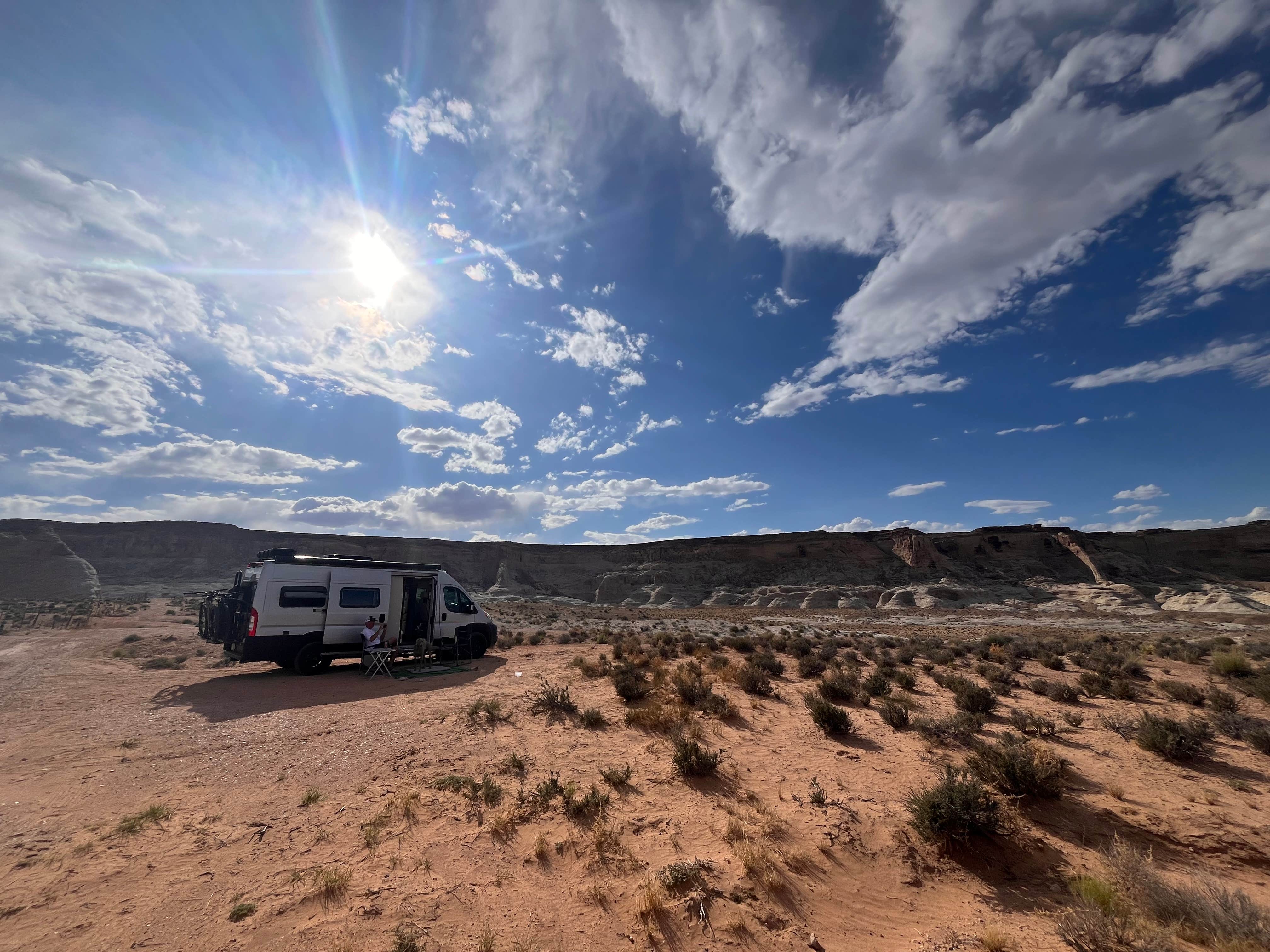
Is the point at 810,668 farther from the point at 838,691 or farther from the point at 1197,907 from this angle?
the point at 1197,907

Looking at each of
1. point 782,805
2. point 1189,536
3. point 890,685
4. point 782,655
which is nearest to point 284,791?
point 782,805

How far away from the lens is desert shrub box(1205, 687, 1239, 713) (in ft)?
27.3

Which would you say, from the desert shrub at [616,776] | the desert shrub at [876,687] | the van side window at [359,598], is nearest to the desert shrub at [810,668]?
the desert shrub at [876,687]

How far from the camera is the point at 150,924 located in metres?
3.52

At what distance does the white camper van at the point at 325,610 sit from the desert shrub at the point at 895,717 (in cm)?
1100

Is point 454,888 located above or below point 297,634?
below

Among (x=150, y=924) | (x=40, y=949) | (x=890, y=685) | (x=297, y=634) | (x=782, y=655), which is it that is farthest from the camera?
(x=782, y=655)

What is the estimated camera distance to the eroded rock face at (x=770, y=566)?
46031mm

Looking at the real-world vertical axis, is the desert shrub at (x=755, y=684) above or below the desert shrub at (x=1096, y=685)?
above

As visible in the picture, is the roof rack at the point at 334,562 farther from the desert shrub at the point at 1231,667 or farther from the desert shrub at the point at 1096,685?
the desert shrub at the point at 1231,667

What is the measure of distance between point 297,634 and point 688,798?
11.0 metres

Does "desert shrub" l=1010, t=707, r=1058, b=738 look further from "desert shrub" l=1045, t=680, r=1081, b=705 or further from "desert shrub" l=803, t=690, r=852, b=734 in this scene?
"desert shrub" l=803, t=690, r=852, b=734

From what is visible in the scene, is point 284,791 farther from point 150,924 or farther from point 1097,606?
point 1097,606

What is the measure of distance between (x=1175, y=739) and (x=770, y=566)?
5877 cm
